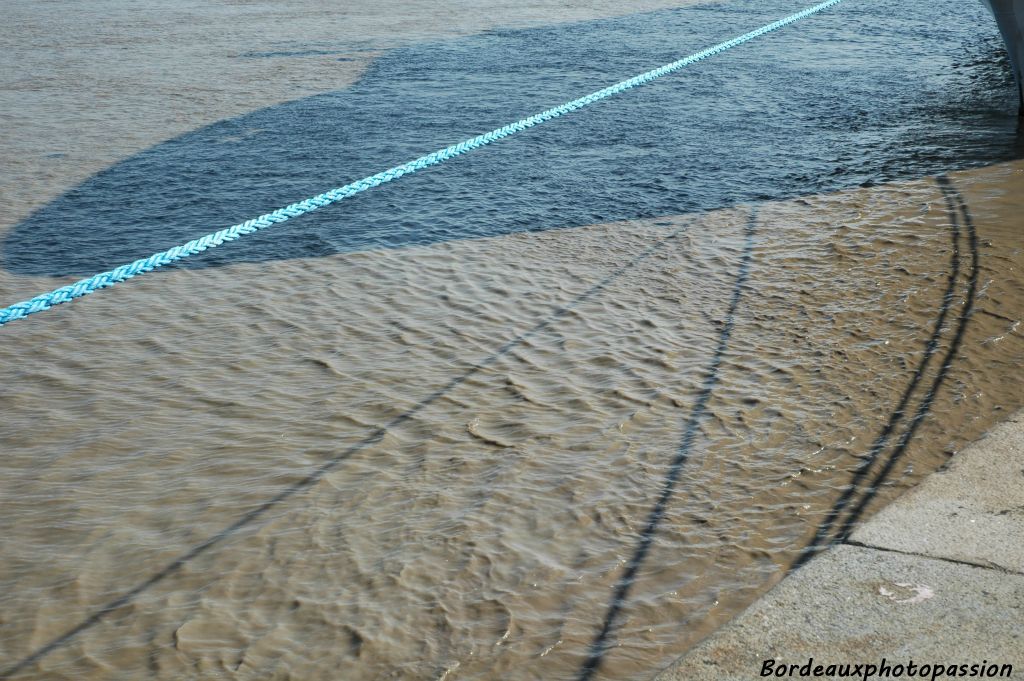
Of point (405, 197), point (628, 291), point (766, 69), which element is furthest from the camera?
point (766, 69)

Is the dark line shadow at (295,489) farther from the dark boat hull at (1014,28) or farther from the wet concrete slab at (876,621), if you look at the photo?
the dark boat hull at (1014,28)

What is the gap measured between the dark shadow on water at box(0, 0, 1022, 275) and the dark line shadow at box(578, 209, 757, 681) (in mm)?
1504

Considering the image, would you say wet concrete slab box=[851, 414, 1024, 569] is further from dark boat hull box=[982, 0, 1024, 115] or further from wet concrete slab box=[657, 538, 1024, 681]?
dark boat hull box=[982, 0, 1024, 115]

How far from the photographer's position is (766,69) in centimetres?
940

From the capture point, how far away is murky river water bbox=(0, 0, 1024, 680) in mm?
2967

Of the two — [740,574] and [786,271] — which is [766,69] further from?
[740,574]

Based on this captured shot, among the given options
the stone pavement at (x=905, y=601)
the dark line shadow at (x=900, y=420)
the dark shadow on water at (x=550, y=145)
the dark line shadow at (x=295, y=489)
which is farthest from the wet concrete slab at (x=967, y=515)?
the dark shadow on water at (x=550, y=145)

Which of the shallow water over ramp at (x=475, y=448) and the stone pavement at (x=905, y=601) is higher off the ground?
the stone pavement at (x=905, y=601)

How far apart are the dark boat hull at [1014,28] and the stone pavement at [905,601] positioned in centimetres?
527

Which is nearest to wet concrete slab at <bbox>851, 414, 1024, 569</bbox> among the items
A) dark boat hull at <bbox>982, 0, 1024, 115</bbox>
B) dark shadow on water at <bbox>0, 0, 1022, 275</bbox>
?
dark shadow on water at <bbox>0, 0, 1022, 275</bbox>

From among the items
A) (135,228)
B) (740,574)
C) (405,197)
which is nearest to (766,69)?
(405,197)

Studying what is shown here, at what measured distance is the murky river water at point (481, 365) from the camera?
2.97m

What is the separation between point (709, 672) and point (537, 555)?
0.78 metres

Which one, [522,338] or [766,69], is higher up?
[766,69]
